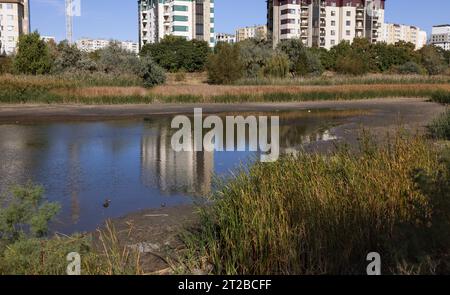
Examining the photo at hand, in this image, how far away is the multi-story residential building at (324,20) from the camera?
124 metres

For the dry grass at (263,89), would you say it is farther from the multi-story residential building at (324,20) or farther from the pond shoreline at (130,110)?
the multi-story residential building at (324,20)

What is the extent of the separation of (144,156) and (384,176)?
10.0 meters

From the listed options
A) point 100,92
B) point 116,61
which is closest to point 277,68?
point 116,61

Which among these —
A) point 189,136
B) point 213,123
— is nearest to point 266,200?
point 189,136

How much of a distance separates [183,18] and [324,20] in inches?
1275

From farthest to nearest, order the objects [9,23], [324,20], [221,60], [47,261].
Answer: [324,20], [9,23], [221,60], [47,261]

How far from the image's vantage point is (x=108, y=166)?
1382 cm

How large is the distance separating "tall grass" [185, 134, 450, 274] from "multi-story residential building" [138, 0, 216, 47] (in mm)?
118389

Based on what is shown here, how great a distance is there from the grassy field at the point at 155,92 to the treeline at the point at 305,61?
7658mm

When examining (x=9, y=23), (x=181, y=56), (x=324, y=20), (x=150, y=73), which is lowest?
(x=150, y=73)

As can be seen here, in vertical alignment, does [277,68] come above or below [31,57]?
below

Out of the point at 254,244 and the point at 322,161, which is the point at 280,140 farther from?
the point at 254,244

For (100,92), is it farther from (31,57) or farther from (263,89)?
(263,89)

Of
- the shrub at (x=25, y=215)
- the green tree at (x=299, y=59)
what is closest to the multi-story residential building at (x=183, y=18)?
the green tree at (x=299, y=59)
